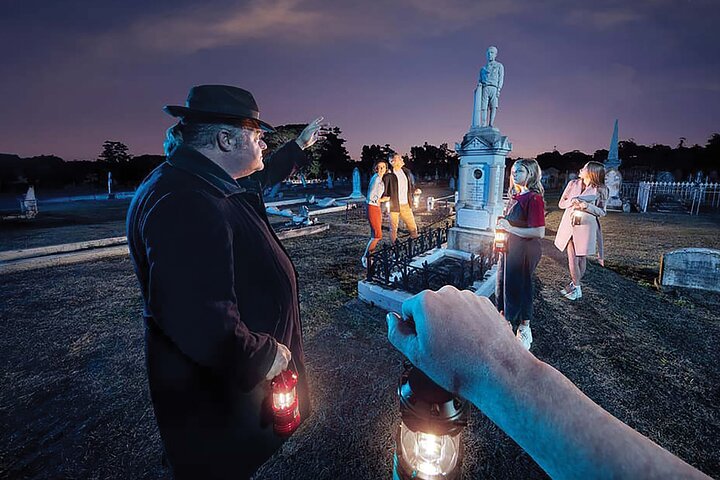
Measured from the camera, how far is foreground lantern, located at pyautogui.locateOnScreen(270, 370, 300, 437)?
1827 millimetres

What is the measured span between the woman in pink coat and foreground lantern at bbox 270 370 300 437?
508 centimetres

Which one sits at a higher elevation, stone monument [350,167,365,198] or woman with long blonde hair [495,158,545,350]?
stone monument [350,167,365,198]

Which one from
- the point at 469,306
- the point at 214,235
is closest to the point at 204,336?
the point at 214,235

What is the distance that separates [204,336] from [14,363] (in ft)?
15.6

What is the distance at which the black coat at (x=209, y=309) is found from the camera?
1.47 metres

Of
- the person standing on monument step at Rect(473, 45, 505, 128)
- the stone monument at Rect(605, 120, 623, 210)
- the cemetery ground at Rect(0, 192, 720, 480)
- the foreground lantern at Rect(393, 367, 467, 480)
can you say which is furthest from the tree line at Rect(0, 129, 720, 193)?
the foreground lantern at Rect(393, 367, 467, 480)

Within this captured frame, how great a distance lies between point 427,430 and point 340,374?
10.4ft

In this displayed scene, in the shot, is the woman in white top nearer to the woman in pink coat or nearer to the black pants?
the black pants

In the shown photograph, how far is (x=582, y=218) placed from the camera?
5578 mm

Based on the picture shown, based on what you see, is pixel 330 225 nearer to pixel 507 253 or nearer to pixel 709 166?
pixel 507 253

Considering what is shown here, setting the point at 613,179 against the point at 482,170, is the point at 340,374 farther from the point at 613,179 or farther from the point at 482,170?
the point at 613,179

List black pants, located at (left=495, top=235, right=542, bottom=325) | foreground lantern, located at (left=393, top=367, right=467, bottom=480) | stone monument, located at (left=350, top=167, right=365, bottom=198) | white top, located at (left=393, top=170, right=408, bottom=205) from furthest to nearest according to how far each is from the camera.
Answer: stone monument, located at (left=350, top=167, right=365, bottom=198) < white top, located at (left=393, top=170, right=408, bottom=205) < black pants, located at (left=495, top=235, right=542, bottom=325) < foreground lantern, located at (left=393, top=367, right=467, bottom=480)

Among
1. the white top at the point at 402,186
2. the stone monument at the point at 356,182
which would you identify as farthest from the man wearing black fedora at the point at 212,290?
the stone monument at the point at 356,182

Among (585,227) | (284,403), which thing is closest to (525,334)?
(585,227)
